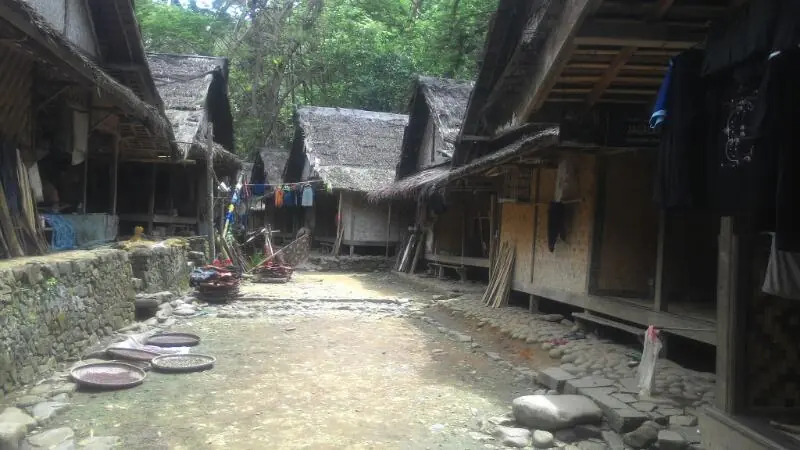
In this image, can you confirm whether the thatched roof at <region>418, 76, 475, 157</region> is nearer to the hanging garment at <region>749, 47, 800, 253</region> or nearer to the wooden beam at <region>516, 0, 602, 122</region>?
the wooden beam at <region>516, 0, 602, 122</region>

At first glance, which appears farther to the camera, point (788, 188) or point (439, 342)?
point (439, 342)

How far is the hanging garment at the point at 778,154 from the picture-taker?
2.98m

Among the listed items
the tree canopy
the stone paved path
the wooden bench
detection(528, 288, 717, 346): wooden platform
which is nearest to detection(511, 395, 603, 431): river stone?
Result: the stone paved path

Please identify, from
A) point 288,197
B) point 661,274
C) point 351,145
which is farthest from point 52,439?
point 288,197

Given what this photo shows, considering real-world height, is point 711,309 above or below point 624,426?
above

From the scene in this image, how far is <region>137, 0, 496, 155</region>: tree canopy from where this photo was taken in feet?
85.8

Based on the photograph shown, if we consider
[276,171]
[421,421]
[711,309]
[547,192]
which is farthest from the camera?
[276,171]

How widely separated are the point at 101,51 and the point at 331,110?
494 inches

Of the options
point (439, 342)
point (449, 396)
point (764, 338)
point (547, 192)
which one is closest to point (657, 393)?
point (764, 338)

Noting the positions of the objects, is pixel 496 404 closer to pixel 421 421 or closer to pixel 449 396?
pixel 449 396

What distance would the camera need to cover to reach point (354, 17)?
2820 centimetres

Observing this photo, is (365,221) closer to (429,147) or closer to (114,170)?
(429,147)

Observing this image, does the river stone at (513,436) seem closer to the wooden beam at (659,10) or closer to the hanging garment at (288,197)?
the wooden beam at (659,10)

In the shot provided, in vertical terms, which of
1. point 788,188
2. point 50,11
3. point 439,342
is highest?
point 50,11
